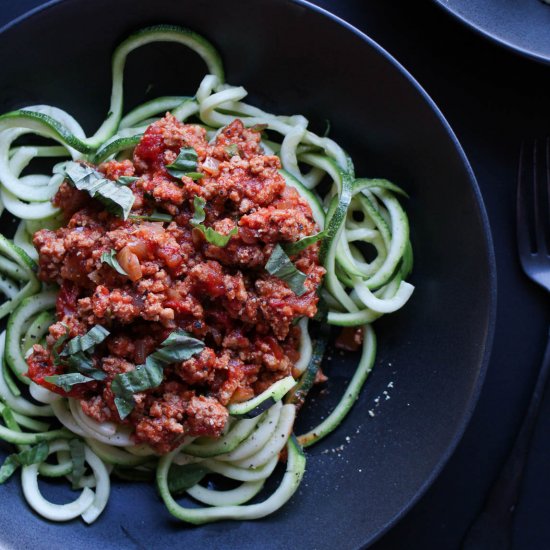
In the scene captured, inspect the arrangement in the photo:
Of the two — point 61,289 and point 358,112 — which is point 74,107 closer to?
point 61,289

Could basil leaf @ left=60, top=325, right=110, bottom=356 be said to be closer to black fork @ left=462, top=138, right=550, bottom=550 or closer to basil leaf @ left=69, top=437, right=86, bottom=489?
basil leaf @ left=69, top=437, right=86, bottom=489

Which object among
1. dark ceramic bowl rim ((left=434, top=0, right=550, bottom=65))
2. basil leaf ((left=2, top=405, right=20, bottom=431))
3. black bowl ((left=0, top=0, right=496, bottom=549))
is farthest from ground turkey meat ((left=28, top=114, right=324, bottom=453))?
dark ceramic bowl rim ((left=434, top=0, right=550, bottom=65))

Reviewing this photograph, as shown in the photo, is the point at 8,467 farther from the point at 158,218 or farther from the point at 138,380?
the point at 158,218

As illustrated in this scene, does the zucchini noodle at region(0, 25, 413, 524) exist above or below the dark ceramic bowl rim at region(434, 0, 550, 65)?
below

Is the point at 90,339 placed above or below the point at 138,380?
above

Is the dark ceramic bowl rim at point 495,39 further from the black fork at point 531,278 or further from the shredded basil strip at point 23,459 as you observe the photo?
the shredded basil strip at point 23,459

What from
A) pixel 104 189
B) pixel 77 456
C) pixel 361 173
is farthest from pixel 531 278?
pixel 77 456

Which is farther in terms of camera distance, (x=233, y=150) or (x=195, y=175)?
(x=233, y=150)

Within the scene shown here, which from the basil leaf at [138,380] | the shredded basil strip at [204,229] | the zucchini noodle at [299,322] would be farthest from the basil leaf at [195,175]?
the basil leaf at [138,380]
